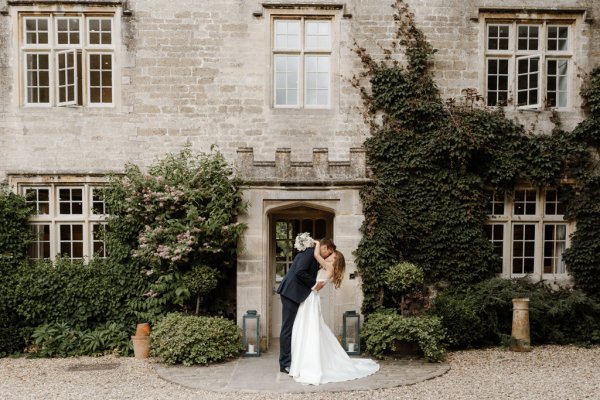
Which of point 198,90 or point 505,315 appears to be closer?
point 505,315

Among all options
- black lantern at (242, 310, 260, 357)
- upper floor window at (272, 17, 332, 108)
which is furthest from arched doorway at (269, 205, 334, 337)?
upper floor window at (272, 17, 332, 108)

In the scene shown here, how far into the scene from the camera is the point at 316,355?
738cm

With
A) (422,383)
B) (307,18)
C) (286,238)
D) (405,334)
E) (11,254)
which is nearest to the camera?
(422,383)

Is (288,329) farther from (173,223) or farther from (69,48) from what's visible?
(69,48)

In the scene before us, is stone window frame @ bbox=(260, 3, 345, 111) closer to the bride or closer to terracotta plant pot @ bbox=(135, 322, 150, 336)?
the bride

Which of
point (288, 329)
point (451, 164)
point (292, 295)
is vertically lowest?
point (288, 329)

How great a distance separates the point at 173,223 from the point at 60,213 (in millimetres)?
3056

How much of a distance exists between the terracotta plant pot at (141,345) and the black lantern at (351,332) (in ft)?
11.2

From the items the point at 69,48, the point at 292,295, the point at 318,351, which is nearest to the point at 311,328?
the point at 318,351

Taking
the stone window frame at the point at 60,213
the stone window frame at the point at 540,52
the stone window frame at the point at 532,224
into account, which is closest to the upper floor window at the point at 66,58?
the stone window frame at the point at 60,213

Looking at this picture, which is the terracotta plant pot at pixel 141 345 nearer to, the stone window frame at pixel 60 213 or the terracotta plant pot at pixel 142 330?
the terracotta plant pot at pixel 142 330

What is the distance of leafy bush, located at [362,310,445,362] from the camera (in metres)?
8.31

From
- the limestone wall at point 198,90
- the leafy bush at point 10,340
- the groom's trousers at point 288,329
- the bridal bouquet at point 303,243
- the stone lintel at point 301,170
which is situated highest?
the limestone wall at point 198,90

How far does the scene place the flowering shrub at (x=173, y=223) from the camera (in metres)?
8.84
